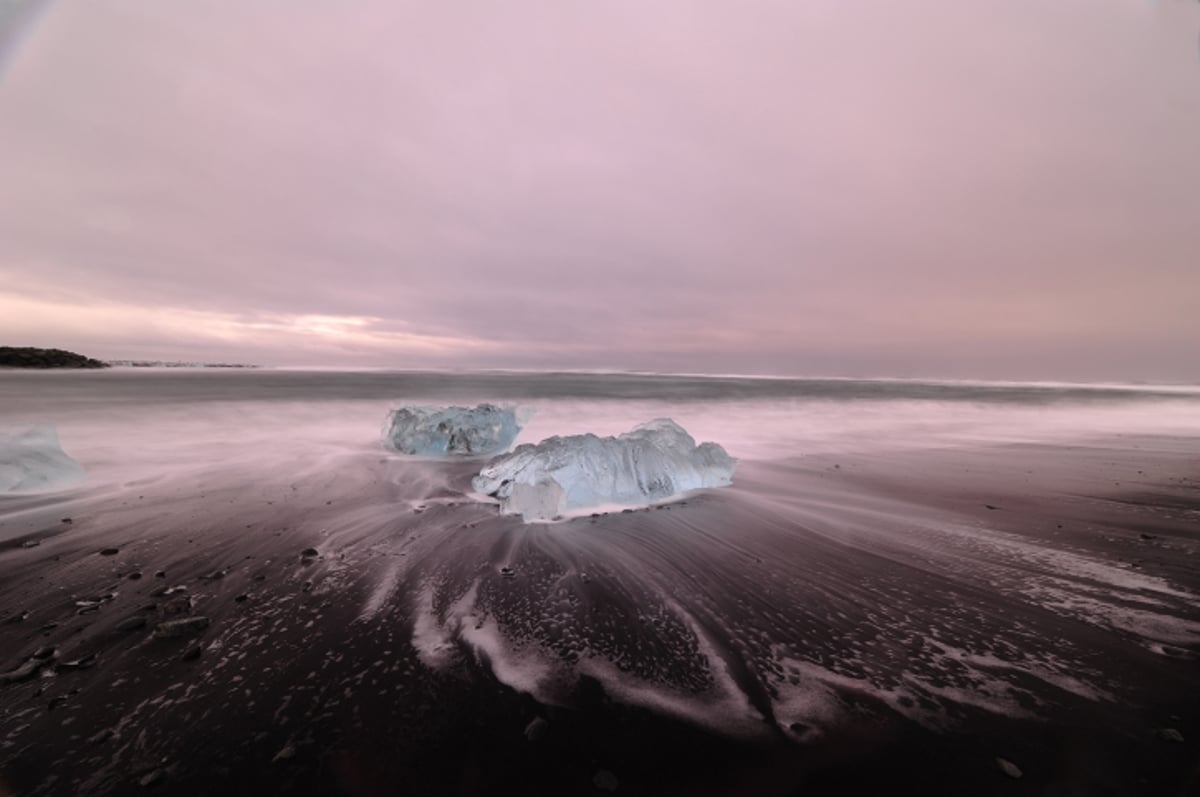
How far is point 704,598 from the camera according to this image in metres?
4.05

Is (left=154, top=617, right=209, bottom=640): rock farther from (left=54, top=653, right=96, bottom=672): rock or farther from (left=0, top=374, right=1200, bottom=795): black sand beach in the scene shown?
(left=54, top=653, right=96, bottom=672): rock

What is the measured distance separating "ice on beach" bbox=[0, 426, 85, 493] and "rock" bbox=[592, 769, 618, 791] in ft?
34.4

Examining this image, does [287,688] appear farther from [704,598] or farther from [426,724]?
[704,598]

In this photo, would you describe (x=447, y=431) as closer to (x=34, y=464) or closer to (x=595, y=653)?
(x=34, y=464)

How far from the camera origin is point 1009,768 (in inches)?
88.7

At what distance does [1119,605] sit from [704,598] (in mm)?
3646

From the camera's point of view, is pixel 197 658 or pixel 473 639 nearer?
pixel 197 658

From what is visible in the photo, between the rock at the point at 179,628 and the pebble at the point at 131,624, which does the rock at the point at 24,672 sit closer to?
the pebble at the point at 131,624

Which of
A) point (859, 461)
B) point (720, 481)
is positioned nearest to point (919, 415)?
point (859, 461)

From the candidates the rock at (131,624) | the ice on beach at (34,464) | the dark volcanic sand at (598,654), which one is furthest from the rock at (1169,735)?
the ice on beach at (34,464)

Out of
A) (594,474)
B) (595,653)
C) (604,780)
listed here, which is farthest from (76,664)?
(594,474)

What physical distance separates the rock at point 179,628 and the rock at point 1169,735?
247 inches

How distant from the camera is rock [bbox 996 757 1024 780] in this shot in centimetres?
222

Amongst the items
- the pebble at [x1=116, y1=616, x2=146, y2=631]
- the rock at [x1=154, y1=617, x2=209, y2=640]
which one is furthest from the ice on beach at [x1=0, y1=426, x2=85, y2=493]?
the rock at [x1=154, y1=617, x2=209, y2=640]
